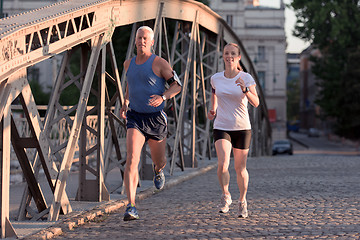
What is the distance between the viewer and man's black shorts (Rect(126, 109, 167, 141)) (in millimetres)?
7840

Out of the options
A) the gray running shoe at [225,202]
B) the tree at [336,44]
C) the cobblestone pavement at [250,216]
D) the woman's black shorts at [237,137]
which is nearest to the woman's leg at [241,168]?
the woman's black shorts at [237,137]

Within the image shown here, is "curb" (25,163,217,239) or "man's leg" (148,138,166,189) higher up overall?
"man's leg" (148,138,166,189)

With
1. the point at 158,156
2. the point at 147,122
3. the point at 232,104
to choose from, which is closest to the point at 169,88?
the point at 147,122

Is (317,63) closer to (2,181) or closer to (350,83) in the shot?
(350,83)

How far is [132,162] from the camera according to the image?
25.1ft

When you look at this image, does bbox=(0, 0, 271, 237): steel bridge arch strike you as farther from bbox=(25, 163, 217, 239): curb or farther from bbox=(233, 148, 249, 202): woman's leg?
bbox=(233, 148, 249, 202): woman's leg

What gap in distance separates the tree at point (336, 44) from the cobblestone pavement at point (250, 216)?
37810 millimetres

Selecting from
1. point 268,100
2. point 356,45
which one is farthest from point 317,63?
point 268,100

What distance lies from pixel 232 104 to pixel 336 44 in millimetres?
44089

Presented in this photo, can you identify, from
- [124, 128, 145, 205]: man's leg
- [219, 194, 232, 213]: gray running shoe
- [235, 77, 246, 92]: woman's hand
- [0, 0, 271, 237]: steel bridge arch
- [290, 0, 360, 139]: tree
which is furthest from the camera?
[290, 0, 360, 139]: tree

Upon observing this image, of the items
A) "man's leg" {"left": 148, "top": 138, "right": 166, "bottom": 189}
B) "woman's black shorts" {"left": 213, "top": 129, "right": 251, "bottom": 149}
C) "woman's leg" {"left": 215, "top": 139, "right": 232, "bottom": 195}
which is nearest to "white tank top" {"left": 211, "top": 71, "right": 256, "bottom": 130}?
"woman's black shorts" {"left": 213, "top": 129, "right": 251, "bottom": 149}

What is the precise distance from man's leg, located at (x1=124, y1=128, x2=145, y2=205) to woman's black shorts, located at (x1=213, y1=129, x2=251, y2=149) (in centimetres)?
88

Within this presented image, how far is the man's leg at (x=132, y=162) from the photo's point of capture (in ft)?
24.9

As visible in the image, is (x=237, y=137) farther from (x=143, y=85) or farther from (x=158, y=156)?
(x=143, y=85)
